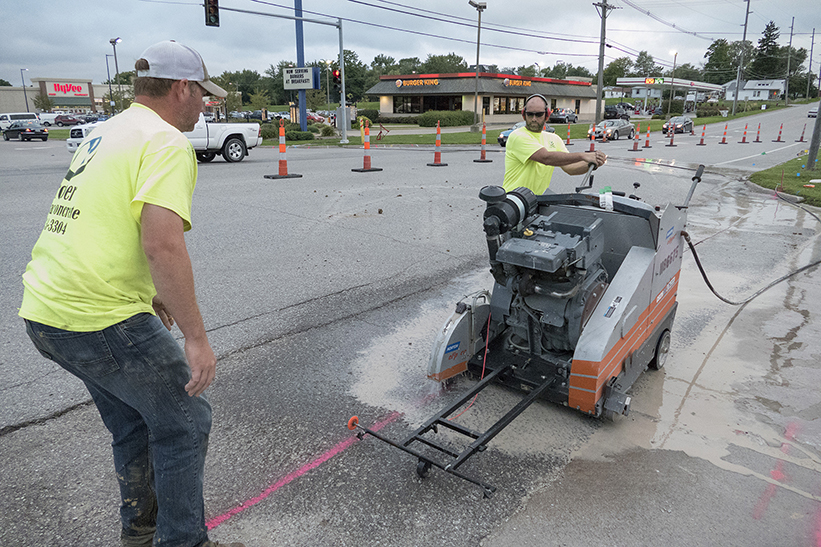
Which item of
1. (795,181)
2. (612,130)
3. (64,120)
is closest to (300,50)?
(612,130)

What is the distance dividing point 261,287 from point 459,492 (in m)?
3.56

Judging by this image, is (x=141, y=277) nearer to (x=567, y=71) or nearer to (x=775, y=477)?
(x=775, y=477)

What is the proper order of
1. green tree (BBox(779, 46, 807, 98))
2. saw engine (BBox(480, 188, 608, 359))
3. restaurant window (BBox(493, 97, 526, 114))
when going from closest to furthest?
saw engine (BBox(480, 188, 608, 359)), restaurant window (BBox(493, 97, 526, 114)), green tree (BBox(779, 46, 807, 98))

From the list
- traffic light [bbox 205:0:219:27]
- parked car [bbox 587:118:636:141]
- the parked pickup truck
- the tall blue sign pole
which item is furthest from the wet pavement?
parked car [bbox 587:118:636:141]

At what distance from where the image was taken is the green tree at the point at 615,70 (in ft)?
395

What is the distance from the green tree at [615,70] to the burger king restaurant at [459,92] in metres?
66.3

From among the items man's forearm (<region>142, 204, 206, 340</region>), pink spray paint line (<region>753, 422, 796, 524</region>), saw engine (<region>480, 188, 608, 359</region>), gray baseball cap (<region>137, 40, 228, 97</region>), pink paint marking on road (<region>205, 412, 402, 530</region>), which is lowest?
pink spray paint line (<region>753, 422, 796, 524</region>)

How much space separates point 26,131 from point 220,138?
80.9ft

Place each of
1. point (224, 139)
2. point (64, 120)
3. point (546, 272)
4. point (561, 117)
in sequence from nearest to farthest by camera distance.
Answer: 1. point (546, 272)
2. point (224, 139)
3. point (561, 117)
4. point (64, 120)

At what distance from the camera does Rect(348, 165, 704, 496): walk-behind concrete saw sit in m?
3.05

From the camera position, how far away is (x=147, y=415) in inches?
76.4

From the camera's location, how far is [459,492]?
278 cm

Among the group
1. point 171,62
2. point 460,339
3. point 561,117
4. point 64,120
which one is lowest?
point 460,339

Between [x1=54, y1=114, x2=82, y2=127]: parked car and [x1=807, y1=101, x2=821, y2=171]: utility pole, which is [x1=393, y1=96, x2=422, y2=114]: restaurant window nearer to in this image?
[x1=54, y1=114, x2=82, y2=127]: parked car
